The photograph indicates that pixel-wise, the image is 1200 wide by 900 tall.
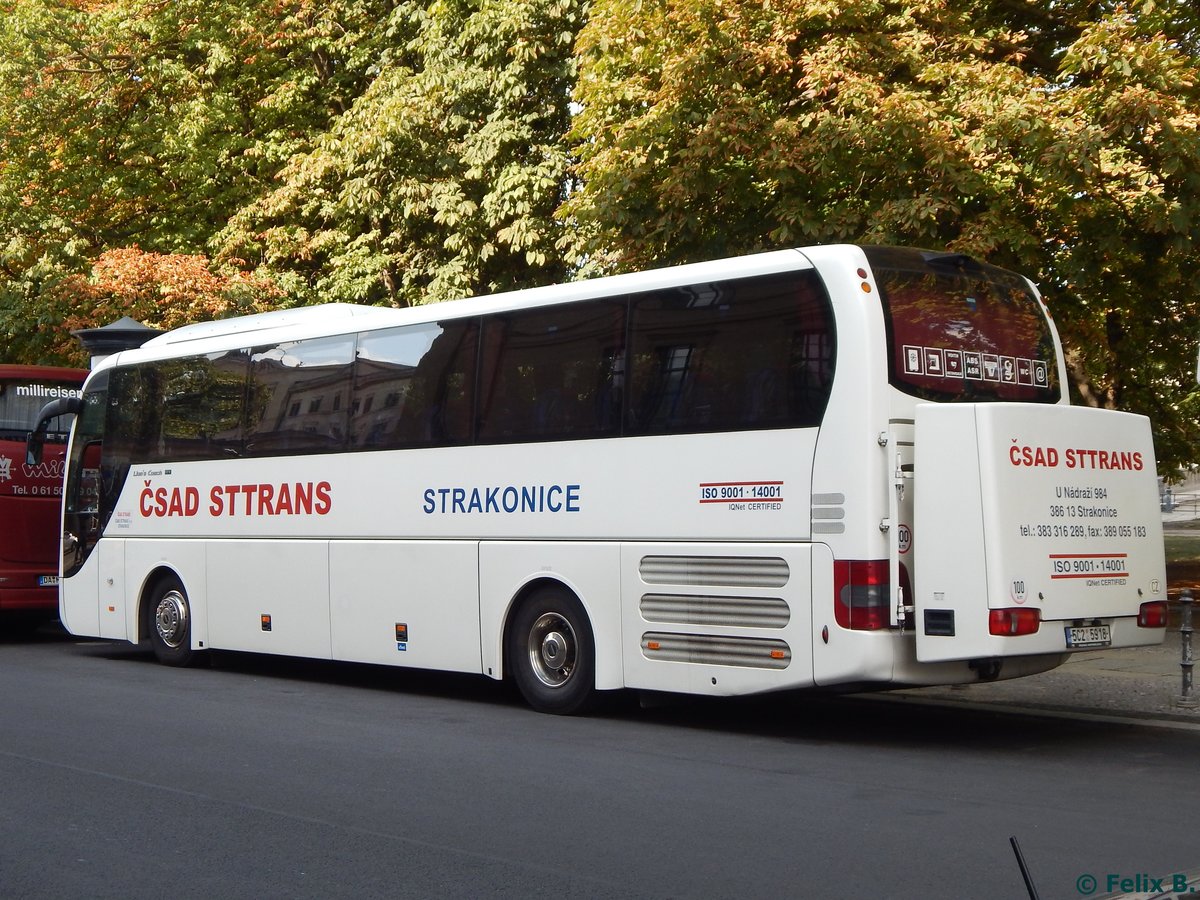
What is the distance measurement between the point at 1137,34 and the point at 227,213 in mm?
18535

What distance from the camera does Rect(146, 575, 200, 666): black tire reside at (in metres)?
15.8

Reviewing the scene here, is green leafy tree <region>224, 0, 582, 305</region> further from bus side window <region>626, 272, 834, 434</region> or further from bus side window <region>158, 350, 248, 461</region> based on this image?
bus side window <region>626, 272, 834, 434</region>

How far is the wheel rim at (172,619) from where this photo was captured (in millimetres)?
15852

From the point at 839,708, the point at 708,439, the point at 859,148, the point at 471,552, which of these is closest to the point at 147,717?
the point at 471,552

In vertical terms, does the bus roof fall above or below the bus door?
above

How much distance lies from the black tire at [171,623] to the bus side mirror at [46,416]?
2390 mm

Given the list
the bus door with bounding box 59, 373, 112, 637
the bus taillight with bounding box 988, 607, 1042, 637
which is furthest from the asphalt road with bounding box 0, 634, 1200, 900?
the bus door with bounding box 59, 373, 112, 637

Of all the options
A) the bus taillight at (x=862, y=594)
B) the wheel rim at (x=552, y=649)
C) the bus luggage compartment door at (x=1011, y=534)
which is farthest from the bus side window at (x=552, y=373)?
the bus luggage compartment door at (x=1011, y=534)

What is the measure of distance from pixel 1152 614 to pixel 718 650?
10.1 feet

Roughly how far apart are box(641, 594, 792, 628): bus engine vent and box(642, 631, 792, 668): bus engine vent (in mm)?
110

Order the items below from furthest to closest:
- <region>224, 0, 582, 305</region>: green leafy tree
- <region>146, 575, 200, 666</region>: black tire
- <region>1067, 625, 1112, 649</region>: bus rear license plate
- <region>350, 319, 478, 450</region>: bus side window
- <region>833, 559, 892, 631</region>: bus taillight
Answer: <region>224, 0, 582, 305</region>: green leafy tree < <region>146, 575, 200, 666</region>: black tire < <region>350, 319, 478, 450</region>: bus side window < <region>1067, 625, 1112, 649</region>: bus rear license plate < <region>833, 559, 892, 631</region>: bus taillight

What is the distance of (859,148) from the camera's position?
52.0ft

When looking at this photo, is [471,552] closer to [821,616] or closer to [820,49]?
[821,616]

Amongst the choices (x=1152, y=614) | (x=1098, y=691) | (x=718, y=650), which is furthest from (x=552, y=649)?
(x=1098, y=691)
